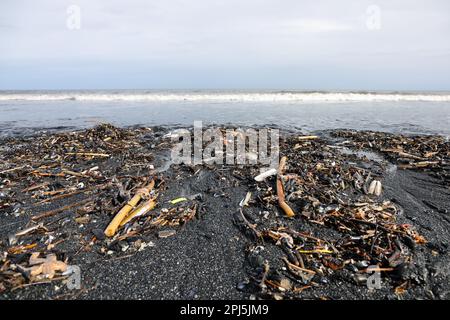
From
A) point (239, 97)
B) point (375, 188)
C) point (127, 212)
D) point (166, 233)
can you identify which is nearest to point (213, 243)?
point (166, 233)

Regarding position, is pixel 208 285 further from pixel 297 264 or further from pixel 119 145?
pixel 119 145

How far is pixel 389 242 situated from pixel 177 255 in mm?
3113

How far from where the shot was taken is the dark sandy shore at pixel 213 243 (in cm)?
330

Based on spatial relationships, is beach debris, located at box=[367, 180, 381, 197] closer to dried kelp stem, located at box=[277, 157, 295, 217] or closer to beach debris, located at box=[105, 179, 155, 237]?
dried kelp stem, located at box=[277, 157, 295, 217]

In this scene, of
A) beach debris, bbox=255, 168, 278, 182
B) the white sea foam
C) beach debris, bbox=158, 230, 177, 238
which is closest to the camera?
beach debris, bbox=158, 230, 177, 238

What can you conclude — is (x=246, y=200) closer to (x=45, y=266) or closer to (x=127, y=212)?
(x=127, y=212)

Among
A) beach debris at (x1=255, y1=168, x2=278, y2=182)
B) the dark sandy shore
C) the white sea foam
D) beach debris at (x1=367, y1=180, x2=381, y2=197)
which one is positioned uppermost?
the white sea foam

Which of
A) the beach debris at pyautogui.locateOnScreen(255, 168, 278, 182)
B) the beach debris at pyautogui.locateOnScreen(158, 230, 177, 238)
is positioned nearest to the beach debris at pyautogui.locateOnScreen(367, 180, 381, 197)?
the beach debris at pyautogui.locateOnScreen(255, 168, 278, 182)

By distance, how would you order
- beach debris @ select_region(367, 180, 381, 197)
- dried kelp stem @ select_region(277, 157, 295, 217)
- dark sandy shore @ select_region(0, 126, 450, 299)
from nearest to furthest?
dark sandy shore @ select_region(0, 126, 450, 299) → dried kelp stem @ select_region(277, 157, 295, 217) → beach debris @ select_region(367, 180, 381, 197)

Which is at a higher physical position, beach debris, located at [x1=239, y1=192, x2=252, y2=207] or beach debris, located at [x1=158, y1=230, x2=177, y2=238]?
beach debris, located at [x1=239, y1=192, x2=252, y2=207]

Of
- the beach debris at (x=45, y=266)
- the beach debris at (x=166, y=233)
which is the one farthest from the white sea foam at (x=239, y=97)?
the beach debris at (x=45, y=266)

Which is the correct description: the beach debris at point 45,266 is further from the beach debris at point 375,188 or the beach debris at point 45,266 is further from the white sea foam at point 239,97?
the white sea foam at point 239,97

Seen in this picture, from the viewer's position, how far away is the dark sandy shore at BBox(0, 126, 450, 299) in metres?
3.30
